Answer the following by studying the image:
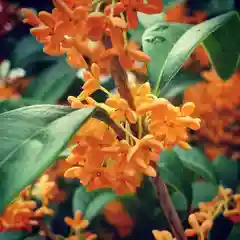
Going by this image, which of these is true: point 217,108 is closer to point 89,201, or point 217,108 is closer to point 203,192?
point 203,192

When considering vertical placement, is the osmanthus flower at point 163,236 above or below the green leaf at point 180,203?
above

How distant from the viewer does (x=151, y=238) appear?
793 mm

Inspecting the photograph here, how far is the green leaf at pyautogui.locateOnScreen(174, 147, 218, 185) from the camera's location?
81cm

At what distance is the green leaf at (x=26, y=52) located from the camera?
41.1 inches

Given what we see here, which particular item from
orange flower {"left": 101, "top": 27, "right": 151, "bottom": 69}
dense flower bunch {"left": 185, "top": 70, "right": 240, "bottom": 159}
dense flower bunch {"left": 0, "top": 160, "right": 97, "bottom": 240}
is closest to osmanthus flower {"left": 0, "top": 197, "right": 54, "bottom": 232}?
dense flower bunch {"left": 0, "top": 160, "right": 97, "bottom": 240}

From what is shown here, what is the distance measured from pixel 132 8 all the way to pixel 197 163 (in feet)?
1.35

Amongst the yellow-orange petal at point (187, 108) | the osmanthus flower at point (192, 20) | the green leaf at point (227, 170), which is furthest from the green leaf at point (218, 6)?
the yellow-orange petal at point (187, 108)

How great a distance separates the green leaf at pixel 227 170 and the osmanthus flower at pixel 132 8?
19.2 inches

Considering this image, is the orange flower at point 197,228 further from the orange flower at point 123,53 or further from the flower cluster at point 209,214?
the orange flower at point 123,53

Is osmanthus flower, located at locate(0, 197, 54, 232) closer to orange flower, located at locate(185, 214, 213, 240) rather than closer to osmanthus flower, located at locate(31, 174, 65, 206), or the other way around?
osmanthus flower, located at locate(31, 174, 65, 206)

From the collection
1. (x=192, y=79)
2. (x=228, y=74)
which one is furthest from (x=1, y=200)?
(x=192, y=79)

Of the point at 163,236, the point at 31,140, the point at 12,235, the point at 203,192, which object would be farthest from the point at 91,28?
the point at 203,192

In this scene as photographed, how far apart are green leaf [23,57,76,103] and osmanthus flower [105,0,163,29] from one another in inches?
19.2

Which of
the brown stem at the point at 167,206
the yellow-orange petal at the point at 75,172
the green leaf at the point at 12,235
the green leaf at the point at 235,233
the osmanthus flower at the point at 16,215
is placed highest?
the yellow-orange petal at the point at 75,172
